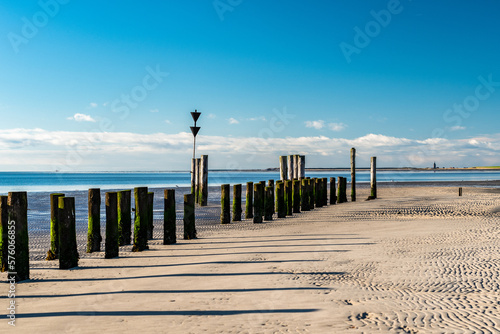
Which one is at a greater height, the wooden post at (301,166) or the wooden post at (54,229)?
the wooden post at (301,166)

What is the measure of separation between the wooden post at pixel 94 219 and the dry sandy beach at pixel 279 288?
60cm

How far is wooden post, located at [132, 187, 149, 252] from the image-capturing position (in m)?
9.82

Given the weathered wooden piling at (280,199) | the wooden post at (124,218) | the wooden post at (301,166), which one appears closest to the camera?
the wooden post at (124,218)

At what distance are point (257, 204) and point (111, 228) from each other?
22.3 feet

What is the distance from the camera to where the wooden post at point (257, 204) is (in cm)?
1511

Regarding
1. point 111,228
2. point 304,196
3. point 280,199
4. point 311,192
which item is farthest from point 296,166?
point 111,228

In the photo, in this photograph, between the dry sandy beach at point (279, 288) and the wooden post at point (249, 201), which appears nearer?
the dry sandy beach at point (279, 288)

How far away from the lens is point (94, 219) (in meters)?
9.28

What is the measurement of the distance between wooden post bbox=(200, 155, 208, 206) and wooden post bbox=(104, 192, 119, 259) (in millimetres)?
13676

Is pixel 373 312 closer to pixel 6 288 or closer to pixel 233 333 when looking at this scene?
pixel 233 333

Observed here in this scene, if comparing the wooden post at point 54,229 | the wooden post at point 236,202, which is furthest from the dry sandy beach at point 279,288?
the wooden post at point 236,202

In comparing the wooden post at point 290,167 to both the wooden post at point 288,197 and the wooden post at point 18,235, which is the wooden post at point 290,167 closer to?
the wooden post at point 288,197

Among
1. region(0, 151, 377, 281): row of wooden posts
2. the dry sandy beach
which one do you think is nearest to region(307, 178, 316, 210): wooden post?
region(0, 151, 377, 281): row of wooden posts

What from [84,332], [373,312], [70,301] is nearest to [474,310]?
[373,312]
